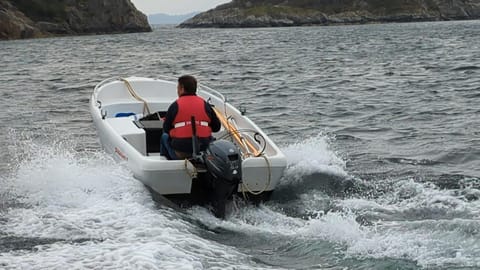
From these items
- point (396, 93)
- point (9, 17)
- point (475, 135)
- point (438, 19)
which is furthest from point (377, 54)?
point (438, 19)

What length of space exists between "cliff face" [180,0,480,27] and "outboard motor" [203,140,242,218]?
149473mm

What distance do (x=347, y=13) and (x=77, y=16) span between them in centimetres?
6716

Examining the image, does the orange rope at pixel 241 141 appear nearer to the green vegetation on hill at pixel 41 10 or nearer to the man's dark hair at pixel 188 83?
the man's dark hair at pixel 188 83

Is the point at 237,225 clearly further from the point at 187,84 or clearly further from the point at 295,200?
the point at 187,84

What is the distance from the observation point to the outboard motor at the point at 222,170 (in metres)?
8.46

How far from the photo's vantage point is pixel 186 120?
924cm

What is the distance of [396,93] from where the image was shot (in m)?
21.4

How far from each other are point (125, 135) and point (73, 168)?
1.18m

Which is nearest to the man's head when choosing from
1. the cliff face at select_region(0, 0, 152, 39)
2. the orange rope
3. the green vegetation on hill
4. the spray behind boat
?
the spray behind boat

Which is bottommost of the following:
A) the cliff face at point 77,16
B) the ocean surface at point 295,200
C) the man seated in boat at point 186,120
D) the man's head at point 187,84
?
the ocean surface at point 295,200

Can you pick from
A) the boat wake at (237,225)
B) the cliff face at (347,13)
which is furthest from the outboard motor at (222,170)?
the cliff face at (347,13)

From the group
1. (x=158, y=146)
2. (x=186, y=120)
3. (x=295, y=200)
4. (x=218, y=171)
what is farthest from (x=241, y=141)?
(x=218, y=171)

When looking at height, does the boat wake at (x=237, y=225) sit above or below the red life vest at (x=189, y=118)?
below

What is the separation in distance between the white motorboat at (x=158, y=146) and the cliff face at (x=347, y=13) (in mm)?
143444
